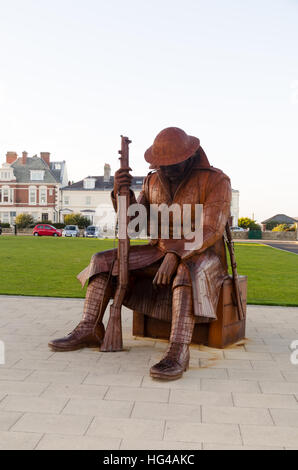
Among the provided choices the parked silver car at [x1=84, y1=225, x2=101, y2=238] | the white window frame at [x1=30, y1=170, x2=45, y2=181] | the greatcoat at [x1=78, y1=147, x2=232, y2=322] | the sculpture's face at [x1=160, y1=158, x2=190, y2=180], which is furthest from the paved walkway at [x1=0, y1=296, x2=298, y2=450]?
the white window frame at [x1=30, y1=170, x2=45, y2=181]

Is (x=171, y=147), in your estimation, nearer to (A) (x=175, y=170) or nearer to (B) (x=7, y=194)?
(A) (x=175, y=170)

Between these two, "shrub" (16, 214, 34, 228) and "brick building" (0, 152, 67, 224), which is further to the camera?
"brick building" (0, 152, 67, 224)

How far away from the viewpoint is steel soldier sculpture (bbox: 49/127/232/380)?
15.2 feet

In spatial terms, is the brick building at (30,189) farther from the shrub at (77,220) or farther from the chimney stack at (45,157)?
the shrub at (77,220)

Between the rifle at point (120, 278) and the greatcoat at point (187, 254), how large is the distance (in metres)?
0.11

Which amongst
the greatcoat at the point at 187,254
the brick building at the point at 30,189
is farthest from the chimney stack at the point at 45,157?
the greatcoat at the point at 187,254

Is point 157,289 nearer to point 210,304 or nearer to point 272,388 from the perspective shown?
point 210,304

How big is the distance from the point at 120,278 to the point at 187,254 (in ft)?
2.58

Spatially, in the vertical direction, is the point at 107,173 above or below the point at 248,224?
above

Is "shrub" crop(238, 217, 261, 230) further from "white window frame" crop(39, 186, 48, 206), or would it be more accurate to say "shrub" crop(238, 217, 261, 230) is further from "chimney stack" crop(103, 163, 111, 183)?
"white window frame" crop(39, 186, 48, 206)

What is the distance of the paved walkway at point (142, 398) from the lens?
117 inches

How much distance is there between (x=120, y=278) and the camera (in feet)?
16.4

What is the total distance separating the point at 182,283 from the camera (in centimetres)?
456

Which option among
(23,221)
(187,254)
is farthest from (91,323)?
(23,221)
